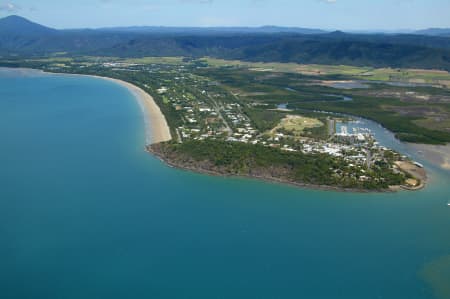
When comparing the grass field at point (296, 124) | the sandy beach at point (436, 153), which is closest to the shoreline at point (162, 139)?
the sandy beach at point (436, 153)

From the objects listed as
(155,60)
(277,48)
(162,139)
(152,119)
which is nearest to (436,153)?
(162,139)

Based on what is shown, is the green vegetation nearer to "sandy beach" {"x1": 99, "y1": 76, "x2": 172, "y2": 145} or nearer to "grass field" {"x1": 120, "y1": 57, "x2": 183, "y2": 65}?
"sandy beach" {"x1": 99, "y1": 76, "x2": 172, "y2": 145}

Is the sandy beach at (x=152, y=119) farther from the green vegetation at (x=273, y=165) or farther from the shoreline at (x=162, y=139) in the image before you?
the green vegetation at (x=273, y=165)

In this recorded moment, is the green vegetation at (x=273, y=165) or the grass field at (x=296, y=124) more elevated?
the grass field at (x=296, y=124)

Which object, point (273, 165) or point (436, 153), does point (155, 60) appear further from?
point (273, 165)

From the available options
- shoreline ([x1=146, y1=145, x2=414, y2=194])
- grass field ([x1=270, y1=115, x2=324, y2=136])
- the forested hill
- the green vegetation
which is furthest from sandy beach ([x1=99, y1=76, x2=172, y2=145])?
the forested hill
